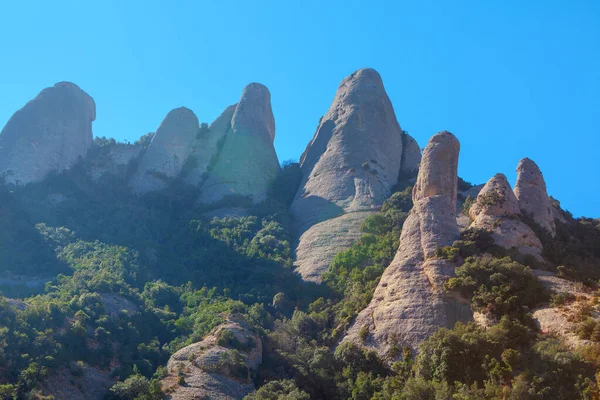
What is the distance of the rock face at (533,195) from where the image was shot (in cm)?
3475

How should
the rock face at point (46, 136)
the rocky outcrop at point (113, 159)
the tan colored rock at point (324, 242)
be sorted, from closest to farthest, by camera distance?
1. the tan colored rock at point (324, 242)
2. the rock face at point (46, 136)
3. the rocky outcrop at point (113, 159)

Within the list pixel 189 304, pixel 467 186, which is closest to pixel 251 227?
pixel 189 304

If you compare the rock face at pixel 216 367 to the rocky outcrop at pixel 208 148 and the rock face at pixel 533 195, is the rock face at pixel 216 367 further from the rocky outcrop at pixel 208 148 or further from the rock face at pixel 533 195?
the rocky outcrop at pixel 208 148

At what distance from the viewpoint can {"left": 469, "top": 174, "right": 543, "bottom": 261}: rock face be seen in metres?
31.3

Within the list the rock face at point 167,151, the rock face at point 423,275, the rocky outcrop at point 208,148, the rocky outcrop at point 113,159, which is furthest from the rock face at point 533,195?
the rocky outcrop at point 113,159

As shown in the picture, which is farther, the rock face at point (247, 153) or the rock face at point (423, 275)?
the rock face at point (247, 153)

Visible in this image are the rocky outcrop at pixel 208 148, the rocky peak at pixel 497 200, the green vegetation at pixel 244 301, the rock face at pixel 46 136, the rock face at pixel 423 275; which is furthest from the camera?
the rocky outcrop at pixel 208 148

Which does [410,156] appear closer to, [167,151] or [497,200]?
[167,151]

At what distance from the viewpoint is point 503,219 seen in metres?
32.8

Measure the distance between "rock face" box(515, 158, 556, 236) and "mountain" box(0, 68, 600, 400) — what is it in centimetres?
11

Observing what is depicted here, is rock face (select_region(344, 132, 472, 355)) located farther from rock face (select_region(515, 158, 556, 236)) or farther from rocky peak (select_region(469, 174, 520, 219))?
rock face (select_region(515, 158, 556, 236))

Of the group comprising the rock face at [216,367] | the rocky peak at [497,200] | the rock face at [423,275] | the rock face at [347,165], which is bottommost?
the rock face at [216,367]

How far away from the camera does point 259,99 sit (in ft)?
224

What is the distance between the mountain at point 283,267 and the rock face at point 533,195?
0.38ft
